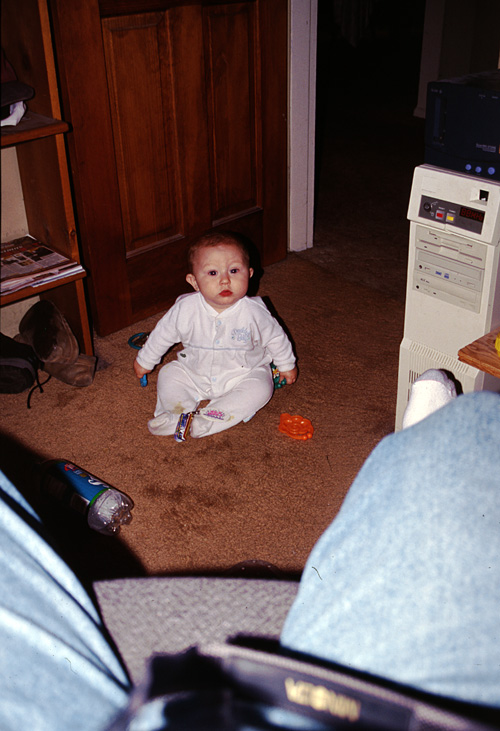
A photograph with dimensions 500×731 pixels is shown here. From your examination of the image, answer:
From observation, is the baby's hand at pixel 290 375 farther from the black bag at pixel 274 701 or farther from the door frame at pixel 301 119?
the black bag at pixel 274 701

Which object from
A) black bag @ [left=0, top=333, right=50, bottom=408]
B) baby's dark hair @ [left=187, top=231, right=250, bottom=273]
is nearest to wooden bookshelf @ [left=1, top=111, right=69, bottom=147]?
baby's dark hair @ [left=187, top=231, right=250, bottom=273]

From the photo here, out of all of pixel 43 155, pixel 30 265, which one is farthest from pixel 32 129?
pixel 30 265

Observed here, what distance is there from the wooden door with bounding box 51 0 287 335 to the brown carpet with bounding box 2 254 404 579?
0.26 metres

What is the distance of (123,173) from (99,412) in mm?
763

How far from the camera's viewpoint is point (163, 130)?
226 cm

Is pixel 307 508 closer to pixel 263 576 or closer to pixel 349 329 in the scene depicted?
pixel 263 576

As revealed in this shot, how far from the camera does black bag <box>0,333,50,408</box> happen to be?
6.71 feet

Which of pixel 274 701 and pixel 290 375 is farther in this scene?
pixel 290 375

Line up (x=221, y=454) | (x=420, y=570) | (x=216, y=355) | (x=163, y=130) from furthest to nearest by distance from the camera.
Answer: (x=163, y=130)
(x=216, y=355)
(x=221, y=454)
(x=420, y=570)

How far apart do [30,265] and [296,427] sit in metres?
0.85

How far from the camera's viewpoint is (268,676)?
21.1 inches

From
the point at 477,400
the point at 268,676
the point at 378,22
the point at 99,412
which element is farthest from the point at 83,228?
the point at 378,22

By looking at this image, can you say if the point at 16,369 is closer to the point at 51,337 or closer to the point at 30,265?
the point at 51,337

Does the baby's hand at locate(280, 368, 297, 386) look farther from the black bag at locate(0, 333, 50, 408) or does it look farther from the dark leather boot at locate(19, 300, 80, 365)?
the black bag at locate(0, 333, 50, 408)
